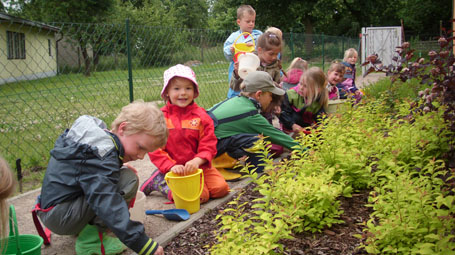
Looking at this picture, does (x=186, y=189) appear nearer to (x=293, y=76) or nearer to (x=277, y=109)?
(x=277, y=109)

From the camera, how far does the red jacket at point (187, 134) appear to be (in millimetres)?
3426

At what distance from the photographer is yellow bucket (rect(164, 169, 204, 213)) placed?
298 cm

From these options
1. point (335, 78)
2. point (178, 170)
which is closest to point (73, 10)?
point (335, 78)

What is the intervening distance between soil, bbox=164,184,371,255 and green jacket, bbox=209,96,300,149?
1.02 metres

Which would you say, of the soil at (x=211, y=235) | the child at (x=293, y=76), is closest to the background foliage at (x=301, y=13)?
the child at (x=293, y=76)

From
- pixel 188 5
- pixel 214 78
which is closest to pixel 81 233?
pixel 214 78

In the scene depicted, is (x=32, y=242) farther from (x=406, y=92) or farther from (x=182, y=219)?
(x=406, y=92)

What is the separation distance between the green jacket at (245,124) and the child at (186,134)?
0.43 metres

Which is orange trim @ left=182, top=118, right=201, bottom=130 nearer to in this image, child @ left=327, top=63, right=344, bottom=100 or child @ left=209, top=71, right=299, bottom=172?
child @ left=209, top=71, right=299, bottom=172

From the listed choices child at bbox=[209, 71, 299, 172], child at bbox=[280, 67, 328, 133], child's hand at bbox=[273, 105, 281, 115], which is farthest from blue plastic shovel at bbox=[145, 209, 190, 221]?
child at bbox=[280, 67, 328, 133]

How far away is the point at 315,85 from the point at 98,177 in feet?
9.79

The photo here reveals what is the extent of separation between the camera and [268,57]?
16.3 feet

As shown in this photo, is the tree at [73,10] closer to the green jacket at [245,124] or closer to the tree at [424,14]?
the green jacket at [245,124]

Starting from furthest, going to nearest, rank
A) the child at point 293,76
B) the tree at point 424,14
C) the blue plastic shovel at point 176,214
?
1. the tree at point 424,14
2. the child at point 293,76
3. the blue plastic shovel at point 176,214
